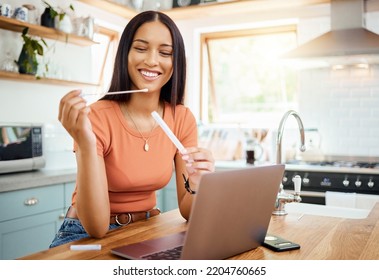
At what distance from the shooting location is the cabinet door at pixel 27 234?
2572 mm

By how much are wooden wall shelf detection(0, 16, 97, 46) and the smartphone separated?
2485 mm

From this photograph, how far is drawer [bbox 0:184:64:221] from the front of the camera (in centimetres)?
256

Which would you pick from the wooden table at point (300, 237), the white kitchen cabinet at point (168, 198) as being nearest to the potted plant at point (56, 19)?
the white kitchen cabinet at point (168, 198)

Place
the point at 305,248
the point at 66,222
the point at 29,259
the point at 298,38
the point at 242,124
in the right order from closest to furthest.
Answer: the point at 29,259
the point at 305,248
the point at 66,222
the point at 298,38
the point at 242,124

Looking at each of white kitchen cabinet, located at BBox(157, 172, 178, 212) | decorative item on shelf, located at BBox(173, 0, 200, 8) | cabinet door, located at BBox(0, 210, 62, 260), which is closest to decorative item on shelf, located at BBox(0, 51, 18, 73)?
cabinet door, located at BBox(0, 210, 62, 260)

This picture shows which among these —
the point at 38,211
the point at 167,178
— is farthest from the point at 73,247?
the point at 38,211

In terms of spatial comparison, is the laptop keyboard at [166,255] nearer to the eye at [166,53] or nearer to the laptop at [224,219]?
the laptop at [224,219]

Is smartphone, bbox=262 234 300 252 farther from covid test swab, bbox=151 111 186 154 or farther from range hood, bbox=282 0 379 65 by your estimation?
range hood, bbox=282 0 379 65

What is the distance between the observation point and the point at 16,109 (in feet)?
11.0

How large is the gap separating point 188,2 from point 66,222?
3.15 metres

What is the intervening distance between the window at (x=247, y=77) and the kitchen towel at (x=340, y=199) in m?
1.44

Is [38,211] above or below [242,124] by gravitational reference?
below

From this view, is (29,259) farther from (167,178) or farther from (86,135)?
(167,178)

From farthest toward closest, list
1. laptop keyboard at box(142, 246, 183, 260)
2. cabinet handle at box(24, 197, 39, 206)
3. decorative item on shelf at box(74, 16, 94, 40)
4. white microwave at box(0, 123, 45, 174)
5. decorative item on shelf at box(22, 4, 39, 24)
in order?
decorative item on shelf at box(74, 16, 94, 40), decorative item on shelf at box(22, 4, 39, 24), white microwave at box(0, 123, 45, 174), cabinet handle at box(24, 197, 39, 206), laptop keyboard at box(142, 246, 183, 260)
